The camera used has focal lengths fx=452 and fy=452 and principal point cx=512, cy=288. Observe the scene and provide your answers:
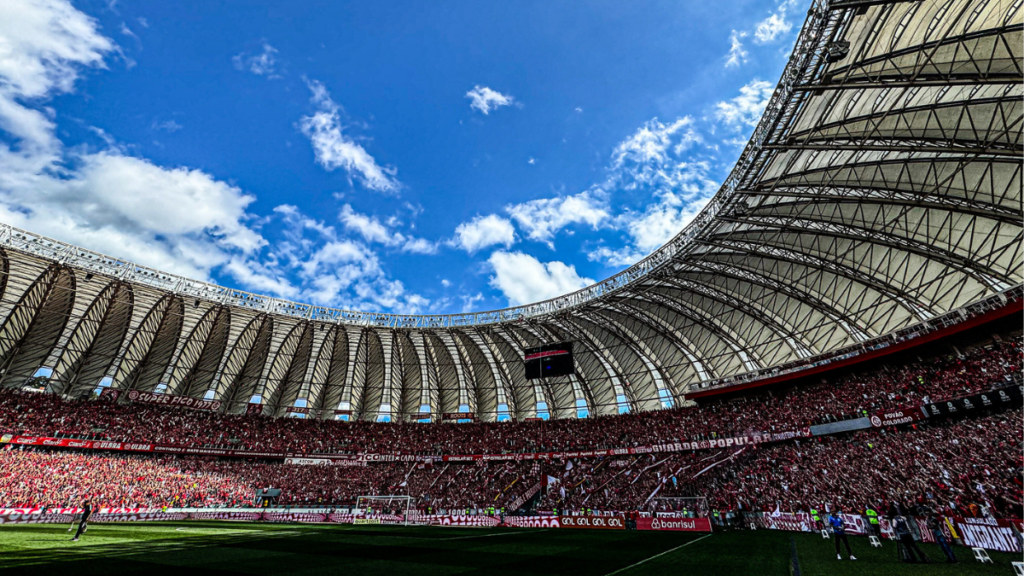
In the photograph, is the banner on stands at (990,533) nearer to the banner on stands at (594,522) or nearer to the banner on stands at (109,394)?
the banner on stands at (594,522)

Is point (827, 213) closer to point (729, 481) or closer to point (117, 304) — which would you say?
point (729, 481)

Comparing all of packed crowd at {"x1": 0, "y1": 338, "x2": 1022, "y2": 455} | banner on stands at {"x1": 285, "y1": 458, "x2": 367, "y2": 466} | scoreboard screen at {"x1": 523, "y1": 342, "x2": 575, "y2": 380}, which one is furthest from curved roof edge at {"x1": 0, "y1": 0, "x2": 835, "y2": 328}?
banner on stands at {"x1": 285, "y1": 458, "x2": 367, "y2": 466}

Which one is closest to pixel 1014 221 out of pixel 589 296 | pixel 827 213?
pixel 827 213

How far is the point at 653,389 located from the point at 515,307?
755 inches

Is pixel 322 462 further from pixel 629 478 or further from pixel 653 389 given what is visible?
pixel 653 389

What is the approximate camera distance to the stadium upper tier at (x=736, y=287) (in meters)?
18.9

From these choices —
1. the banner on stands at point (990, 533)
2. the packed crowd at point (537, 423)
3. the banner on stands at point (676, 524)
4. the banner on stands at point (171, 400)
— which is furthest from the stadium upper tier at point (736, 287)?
the banner on stands at point (676, 524)

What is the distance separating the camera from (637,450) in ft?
142

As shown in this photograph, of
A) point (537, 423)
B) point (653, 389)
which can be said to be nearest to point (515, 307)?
point (537, 423)

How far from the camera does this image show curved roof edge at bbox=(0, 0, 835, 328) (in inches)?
765

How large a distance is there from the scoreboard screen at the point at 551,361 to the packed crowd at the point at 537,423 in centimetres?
1220

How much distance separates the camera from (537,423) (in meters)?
55.1

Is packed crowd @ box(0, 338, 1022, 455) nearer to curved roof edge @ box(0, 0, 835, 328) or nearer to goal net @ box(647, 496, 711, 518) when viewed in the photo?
goal net @ box(647, 496, 711, 518)

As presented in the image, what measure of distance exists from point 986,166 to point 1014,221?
3081 millimetres
